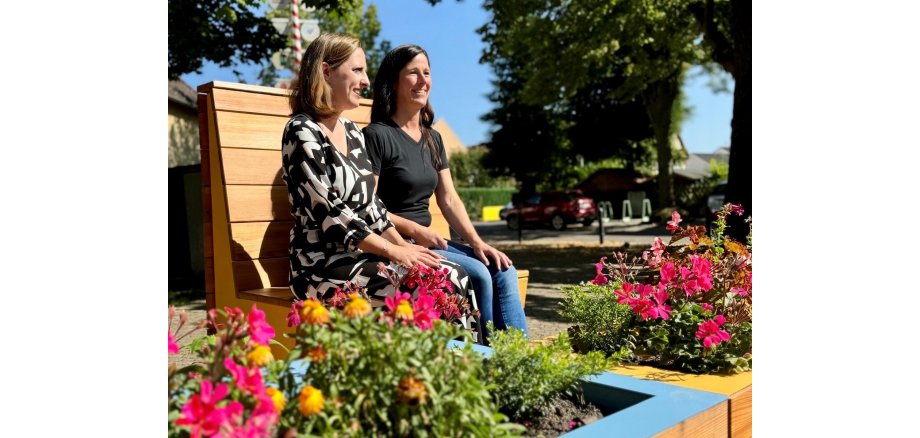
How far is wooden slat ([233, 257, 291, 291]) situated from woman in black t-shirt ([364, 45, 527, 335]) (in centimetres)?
58

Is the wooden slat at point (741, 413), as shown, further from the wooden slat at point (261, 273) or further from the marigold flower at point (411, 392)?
the wooden slat at point (261, 273)

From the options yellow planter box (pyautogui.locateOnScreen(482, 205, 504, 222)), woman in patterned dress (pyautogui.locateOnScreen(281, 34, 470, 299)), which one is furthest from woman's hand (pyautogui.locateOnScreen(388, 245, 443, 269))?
yellow planter box (pyautogui.locateOnScreen(482, 205, 504, 222))

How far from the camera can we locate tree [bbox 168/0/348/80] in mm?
10297

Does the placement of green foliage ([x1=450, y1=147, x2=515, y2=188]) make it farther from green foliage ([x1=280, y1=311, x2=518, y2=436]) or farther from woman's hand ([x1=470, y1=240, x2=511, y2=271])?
green foliage ([x1=280, y1=311, x2=518, y2=436])

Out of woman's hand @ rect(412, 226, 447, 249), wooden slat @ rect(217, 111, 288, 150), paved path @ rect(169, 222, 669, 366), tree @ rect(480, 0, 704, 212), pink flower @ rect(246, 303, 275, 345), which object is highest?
tree @ rect(480, 0, 704, 212)

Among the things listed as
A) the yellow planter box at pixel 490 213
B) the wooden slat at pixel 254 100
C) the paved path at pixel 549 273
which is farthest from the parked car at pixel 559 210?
the wooden slat at pixel 254 100

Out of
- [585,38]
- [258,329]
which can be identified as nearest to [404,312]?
[258,329]

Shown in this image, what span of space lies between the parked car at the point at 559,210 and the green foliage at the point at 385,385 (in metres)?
22.5

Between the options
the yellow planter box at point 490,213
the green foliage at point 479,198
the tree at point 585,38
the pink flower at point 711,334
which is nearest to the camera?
the pink flower at point 711,334

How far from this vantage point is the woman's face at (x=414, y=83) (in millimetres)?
3127

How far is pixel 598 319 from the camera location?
2266 mm
